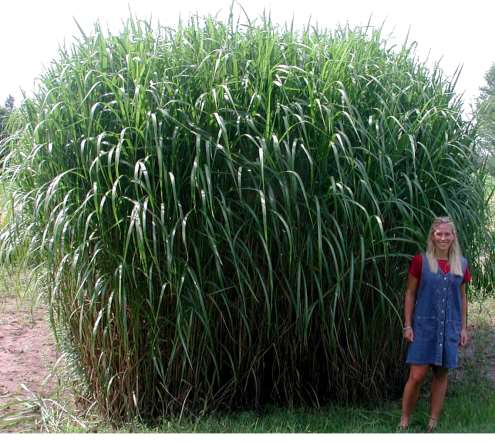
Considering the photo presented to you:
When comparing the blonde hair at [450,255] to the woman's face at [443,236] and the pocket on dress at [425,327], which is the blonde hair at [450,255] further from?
the pocket on dress at [425,327]

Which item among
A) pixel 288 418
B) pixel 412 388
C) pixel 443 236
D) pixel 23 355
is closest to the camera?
pixel 443 236

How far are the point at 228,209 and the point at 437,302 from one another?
1.04 metres

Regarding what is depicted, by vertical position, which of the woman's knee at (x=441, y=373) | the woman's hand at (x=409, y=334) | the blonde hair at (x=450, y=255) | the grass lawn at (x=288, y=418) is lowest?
the grass lawn at (x=288, y=418)

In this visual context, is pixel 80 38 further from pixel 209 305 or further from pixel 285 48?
pixel 209 305

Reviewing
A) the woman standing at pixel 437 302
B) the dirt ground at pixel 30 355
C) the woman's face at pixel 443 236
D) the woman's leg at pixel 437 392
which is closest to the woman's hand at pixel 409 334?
the woman standing at pixel 437 302

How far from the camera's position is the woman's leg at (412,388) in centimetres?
284

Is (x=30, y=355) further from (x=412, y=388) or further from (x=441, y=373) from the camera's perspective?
(x=441, y=373)

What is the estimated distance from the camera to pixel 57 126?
9.62ft

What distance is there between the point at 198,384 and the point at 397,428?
39.1 inches

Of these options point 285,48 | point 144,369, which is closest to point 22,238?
point 144,369

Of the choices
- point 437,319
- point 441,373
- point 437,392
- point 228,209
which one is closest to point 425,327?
point 437,319

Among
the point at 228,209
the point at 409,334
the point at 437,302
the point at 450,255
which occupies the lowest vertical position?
the point at 409,334

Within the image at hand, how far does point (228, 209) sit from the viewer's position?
272 cm

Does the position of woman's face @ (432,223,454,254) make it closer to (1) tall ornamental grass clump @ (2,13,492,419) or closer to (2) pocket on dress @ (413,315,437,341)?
(1) tall ornamental grass clump @ (2,13,492,419)
